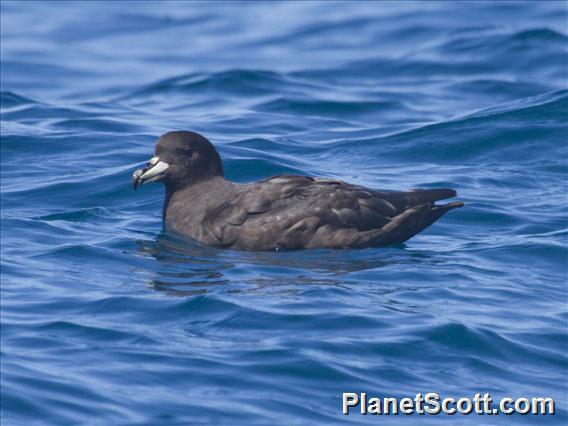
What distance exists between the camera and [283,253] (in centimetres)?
1170

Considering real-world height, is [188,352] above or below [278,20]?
below

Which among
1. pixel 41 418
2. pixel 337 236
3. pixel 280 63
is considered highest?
pixel 280 63

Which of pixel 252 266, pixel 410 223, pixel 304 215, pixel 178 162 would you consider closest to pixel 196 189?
pixel 178 162

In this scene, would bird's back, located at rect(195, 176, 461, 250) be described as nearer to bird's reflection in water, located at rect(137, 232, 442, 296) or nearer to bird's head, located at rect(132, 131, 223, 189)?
bird's reflection in water, located at rect(137, 232, 442, 296)

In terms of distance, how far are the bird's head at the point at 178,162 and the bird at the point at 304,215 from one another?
0.31 metres

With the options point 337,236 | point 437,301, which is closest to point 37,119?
point 337,236

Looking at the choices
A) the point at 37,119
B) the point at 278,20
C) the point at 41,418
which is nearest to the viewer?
the point at 41,418

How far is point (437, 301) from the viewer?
408 inches

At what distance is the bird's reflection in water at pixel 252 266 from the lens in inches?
417

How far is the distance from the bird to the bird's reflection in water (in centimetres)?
10

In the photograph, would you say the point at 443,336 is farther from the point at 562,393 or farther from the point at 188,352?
the point at 188,352

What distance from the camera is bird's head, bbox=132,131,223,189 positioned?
12.6 m

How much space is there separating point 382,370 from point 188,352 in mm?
1303

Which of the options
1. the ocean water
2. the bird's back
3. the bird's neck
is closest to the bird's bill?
the bird's neck
